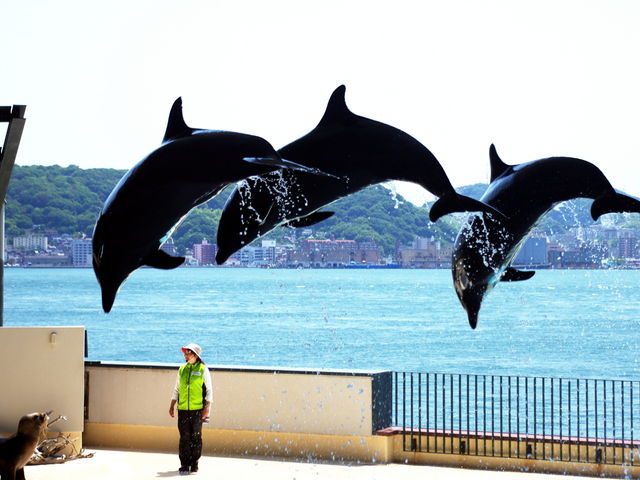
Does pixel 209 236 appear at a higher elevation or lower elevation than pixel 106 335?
higher

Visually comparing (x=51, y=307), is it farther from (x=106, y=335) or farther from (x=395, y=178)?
(x=395, y=178)

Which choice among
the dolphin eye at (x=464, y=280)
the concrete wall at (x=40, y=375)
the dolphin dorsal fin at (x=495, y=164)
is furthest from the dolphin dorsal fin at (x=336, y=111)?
the concrete wall at (x=40, y=375)

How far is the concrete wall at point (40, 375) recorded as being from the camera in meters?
12.6

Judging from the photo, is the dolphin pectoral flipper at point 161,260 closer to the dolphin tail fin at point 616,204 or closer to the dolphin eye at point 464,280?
the dolphin eye at point 464,280

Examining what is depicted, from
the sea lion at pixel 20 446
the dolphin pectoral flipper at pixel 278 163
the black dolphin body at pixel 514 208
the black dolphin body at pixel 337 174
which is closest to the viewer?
the dolphin pectoral flipper at pixel 278 163

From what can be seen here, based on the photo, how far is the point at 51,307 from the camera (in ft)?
293

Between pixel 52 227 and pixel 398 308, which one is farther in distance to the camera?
pixel 398 308

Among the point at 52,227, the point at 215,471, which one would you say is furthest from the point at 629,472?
the point at 52,227

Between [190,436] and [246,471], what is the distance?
103 centimetres

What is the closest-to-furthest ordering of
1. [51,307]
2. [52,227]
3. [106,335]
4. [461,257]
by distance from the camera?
[461,257]
[52,227]
[106,335]
[51,307]

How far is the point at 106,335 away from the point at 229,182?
67.6 m

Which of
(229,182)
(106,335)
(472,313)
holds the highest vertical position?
(229,182)

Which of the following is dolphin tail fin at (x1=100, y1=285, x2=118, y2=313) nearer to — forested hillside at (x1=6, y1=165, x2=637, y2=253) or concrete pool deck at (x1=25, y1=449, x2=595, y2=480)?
forested hillside at (x1=6, y1=165, x2=637, y2=253)

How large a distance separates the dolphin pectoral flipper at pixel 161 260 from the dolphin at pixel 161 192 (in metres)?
0.04
